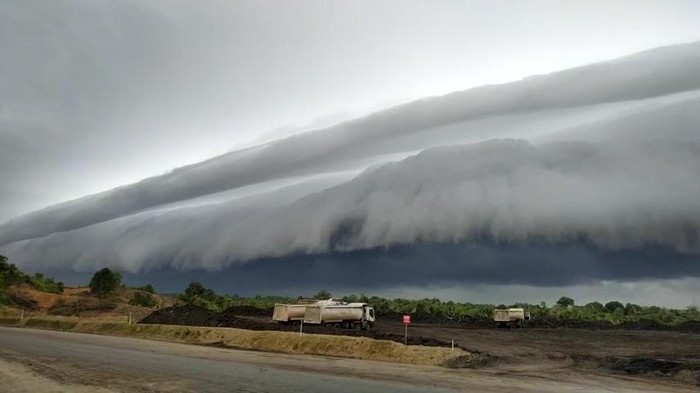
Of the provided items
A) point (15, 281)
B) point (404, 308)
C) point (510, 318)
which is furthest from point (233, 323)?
point (15, 281)

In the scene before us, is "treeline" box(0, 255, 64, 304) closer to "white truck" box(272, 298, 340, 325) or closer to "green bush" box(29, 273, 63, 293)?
"green bush" box(29, 273, 63, 293)

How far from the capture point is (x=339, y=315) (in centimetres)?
6862

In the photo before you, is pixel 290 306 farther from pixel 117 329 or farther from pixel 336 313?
pixel 117 329

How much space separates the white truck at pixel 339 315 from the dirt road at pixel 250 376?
26520 millimetres

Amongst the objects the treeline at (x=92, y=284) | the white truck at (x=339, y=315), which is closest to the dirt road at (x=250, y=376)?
the white truck at (x=339, y=315)

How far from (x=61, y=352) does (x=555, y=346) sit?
43581mm

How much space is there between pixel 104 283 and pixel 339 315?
87.3 m

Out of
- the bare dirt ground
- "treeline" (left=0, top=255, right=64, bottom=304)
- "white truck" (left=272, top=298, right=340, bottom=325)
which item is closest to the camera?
the bare dirt ground

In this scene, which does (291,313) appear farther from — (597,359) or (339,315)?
(597,359)

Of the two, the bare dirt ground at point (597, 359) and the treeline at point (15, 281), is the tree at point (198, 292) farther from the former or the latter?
the bare dirt ground at point (597, 359)

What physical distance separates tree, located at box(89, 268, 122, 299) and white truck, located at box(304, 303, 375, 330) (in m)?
81.7

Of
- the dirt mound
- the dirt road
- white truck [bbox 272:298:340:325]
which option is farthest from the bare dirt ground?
the dirt mound

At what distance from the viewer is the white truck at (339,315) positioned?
225 ft

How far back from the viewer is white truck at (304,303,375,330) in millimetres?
68500
